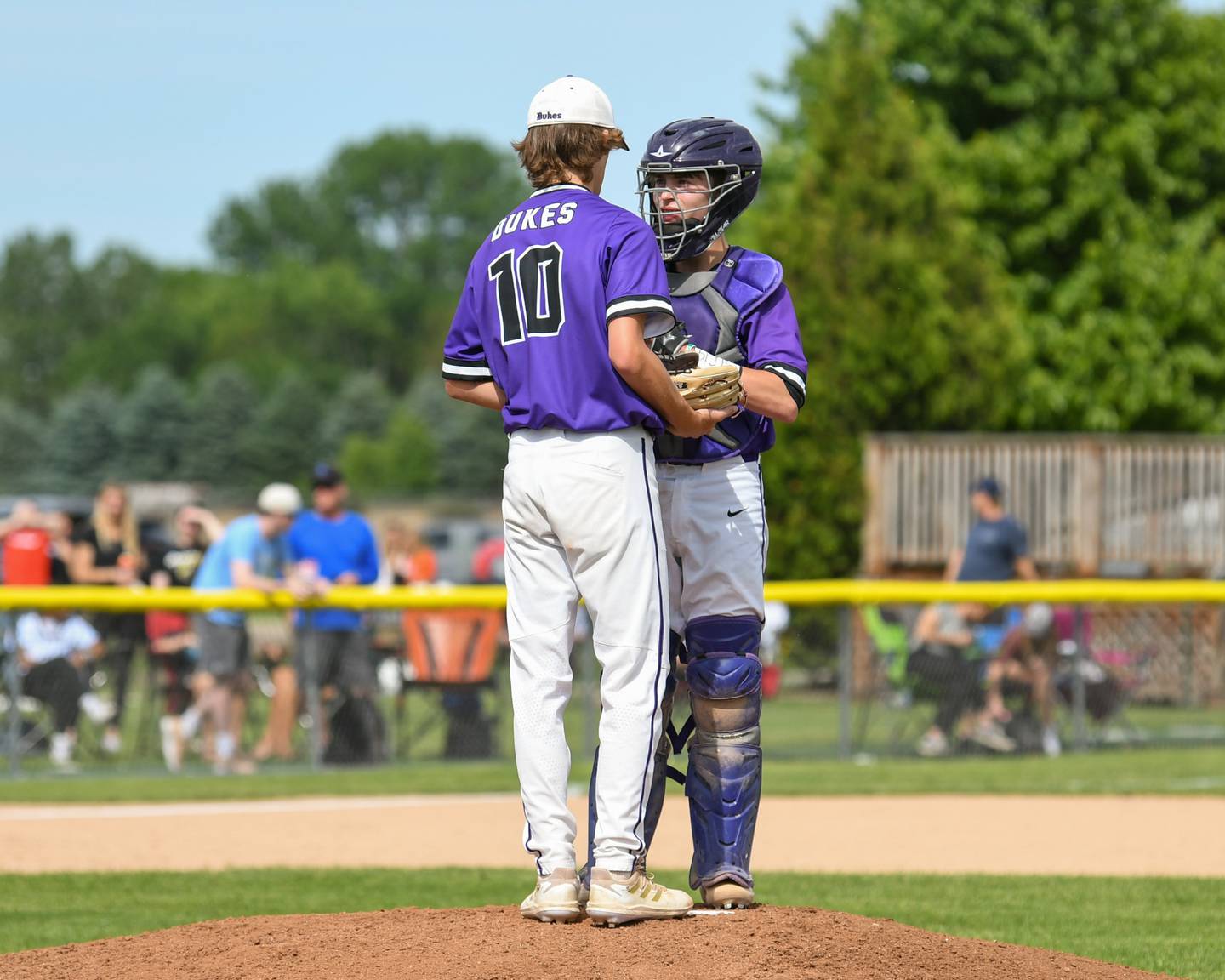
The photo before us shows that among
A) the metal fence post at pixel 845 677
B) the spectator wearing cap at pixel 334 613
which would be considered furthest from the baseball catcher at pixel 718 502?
the metal fence post at pixel 845 677

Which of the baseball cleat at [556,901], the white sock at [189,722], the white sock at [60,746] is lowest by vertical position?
the white sock at [60,746]

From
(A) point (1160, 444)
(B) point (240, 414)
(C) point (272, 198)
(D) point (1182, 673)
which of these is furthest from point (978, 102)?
(C) point (272, 198)

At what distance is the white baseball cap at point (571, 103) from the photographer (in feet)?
16.5

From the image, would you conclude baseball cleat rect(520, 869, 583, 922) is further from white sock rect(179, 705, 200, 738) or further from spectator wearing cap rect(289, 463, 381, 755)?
white sock rect(179, 705, 200, 738)

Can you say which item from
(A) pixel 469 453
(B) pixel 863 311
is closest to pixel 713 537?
(B) pixel 863 311

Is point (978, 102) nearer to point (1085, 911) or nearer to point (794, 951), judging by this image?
point (1085, 911)

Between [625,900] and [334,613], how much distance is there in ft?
28.6

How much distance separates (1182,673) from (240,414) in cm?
7265

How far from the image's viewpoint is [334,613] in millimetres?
13430

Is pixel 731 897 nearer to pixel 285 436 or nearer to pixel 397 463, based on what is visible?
pixel 397 463

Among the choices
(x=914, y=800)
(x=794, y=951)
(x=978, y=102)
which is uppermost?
(x=978, y=102)

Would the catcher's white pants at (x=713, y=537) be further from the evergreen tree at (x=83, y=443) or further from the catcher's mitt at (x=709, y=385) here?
the evergreen tree at (x=83, y=443)

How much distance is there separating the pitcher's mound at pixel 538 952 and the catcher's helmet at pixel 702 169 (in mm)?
2024

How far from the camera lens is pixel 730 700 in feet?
18.0
